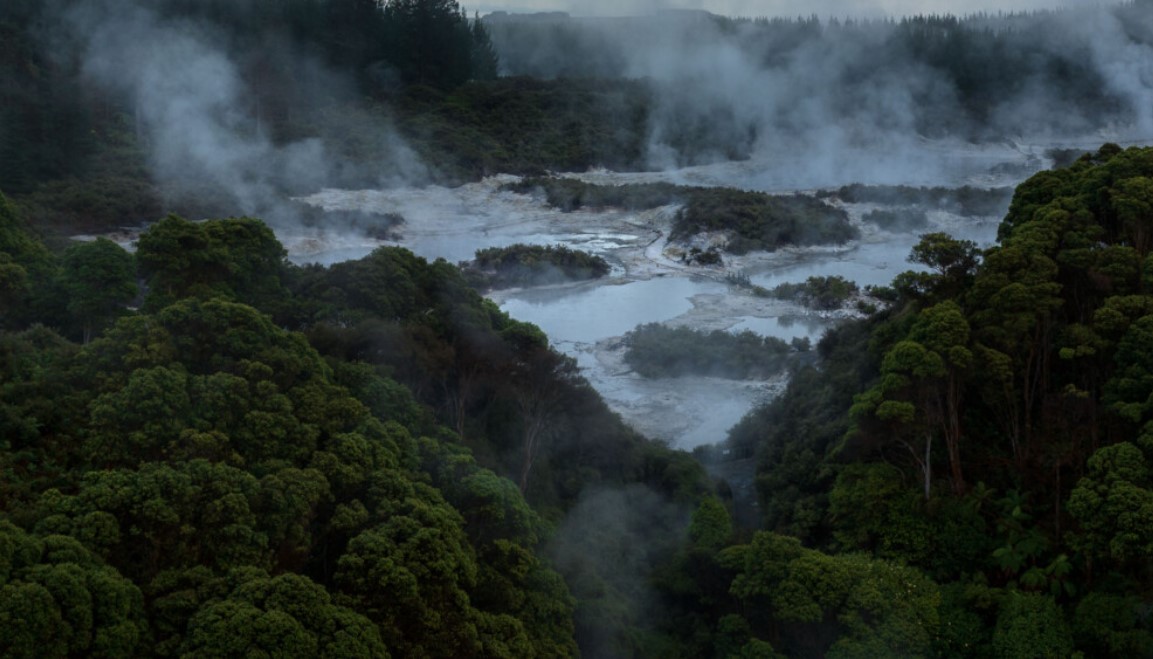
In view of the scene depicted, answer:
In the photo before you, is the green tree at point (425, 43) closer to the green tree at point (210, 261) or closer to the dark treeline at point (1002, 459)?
the green tree at point (210, 261)

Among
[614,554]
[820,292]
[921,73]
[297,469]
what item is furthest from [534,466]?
[921,73]

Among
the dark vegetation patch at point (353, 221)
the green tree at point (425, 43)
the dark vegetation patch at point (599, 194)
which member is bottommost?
the dark vegetation patch at point (353, 221)

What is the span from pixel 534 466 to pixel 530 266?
14501 mm

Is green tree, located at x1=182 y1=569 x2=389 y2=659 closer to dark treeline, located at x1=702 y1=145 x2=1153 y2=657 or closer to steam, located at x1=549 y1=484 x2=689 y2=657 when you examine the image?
steam, located at x1=549 y1=484 x2=689 y2=657

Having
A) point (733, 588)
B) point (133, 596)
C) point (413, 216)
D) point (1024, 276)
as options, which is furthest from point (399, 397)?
point (413, 216)

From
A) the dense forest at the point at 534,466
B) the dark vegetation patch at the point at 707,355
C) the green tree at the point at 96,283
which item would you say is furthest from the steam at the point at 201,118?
the green tree at the point at 96,283

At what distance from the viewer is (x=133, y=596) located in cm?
809

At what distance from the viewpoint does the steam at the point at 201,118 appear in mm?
34344

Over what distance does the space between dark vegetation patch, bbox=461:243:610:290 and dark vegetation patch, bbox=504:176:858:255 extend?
15.4 ft

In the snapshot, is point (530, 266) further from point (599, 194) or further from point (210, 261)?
point (210, 261)

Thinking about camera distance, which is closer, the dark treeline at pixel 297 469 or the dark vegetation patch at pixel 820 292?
the dark treeline at pixel 297 469

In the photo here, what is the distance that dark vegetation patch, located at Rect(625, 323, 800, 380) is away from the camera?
74.8 feet

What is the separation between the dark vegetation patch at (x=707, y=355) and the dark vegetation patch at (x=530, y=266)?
6.32 metres

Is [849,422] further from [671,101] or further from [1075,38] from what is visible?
[1075,38]
